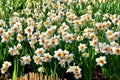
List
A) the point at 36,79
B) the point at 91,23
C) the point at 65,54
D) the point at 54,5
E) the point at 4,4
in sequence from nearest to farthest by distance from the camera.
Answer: the point at 36,79 < the point at 65,54 < the point at 91,23 < the point at 54,5 < the point at 4,4

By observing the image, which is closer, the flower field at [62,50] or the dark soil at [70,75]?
the flower field at [62,50]

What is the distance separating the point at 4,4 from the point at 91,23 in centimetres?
214

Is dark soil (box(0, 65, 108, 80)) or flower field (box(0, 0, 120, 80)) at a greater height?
flower field (box(0, 0, 120, 80))

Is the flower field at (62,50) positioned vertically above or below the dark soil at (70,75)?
above

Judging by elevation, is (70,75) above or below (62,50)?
below

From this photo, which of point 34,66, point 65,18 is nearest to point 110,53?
point 34,66

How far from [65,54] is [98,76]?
23.1 inches

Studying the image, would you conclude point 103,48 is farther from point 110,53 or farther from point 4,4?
point 4,4

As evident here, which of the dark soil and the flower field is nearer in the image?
the flower field

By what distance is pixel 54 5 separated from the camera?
554 centimetres

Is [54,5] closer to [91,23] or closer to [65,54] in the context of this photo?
[91,23]

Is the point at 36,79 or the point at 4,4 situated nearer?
the point at 36,79

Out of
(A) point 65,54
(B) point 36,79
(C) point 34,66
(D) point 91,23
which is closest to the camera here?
(B) point 36,79

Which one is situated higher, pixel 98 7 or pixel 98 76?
pixel 98 7
